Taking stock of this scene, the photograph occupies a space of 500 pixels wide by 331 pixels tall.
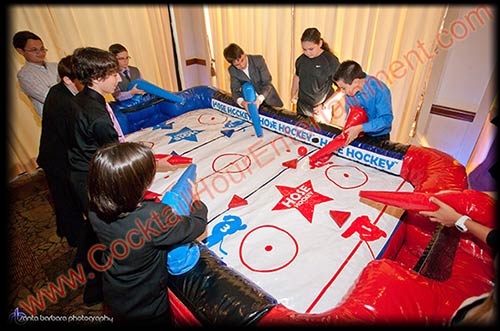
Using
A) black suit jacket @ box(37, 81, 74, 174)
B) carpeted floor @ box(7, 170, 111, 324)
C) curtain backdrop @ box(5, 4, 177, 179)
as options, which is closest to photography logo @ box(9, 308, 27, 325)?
carpeted floor @ box(7, 170, 111, 324)

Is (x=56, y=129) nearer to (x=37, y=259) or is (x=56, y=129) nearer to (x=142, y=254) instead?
(x=37, y=259)

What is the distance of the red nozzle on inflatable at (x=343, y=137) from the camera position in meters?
2.03

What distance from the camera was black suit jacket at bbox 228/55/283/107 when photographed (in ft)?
8.63

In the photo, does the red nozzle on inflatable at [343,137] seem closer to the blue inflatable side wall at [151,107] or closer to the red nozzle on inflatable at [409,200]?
the red nozzle on inflatable at [409,200]

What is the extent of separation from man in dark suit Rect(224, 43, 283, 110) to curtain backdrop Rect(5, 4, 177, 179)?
1959 mm

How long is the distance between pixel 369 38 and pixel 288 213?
2126 millimetres

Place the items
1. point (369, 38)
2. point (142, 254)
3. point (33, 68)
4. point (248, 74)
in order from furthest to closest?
point (369, 38)
point (248, 74)
point (33, 68)
point (142, 254)

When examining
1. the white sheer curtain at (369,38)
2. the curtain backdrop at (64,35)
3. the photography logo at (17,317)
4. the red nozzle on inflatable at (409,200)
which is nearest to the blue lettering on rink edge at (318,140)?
the red nozzle on inflatable at (409,200)

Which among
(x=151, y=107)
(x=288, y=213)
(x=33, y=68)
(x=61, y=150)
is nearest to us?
(x=288, y=213)

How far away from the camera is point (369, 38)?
109 inches

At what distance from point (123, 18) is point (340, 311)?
4.14 meters

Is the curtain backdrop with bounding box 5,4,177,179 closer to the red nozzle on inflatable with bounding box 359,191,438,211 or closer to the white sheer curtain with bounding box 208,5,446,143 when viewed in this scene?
the white sheer curtain with bounding box 208,5,446,143

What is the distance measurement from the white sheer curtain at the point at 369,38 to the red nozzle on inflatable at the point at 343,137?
3.39 ft

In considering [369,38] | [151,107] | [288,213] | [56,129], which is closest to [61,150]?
[56,129]
